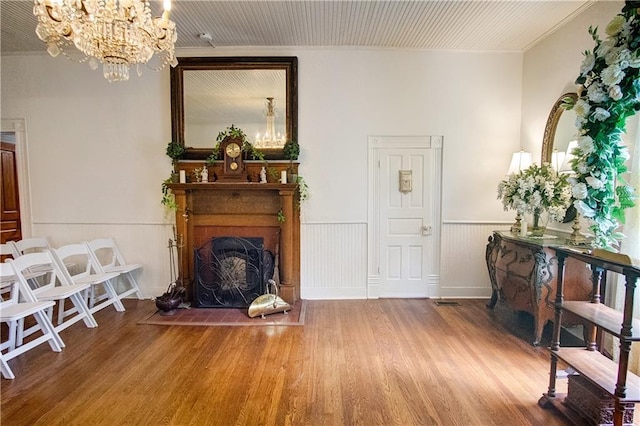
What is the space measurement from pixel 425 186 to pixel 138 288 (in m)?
3.89

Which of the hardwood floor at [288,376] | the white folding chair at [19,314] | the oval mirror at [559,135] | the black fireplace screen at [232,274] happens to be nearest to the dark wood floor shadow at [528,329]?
the hardwood floor at [288,376]

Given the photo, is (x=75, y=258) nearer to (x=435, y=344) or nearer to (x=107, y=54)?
(x=107, y=54)

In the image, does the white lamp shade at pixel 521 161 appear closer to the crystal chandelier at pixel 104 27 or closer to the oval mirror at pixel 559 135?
the oval mirror at pixel 559 135

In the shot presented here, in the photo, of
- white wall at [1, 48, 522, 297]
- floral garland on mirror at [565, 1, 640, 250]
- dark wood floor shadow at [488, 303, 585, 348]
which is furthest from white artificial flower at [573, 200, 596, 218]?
white wall at [1, 48, 522, 297]

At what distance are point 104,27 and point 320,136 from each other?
240 centimetres

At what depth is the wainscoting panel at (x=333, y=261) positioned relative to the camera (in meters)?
4.22

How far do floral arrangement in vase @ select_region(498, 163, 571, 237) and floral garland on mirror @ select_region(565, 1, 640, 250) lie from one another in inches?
33.6

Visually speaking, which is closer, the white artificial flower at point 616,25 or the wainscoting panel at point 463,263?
the white artificial flower at point 616,25

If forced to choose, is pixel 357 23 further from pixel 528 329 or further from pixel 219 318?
pixel 528 329

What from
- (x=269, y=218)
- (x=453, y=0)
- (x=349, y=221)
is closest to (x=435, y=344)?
(x=349, y=221)

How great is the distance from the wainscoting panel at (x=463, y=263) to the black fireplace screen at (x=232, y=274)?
2254 mm

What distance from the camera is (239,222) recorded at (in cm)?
409

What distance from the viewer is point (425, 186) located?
4.23m

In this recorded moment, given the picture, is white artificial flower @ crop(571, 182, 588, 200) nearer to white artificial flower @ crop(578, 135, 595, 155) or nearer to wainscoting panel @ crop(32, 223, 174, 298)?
white artificial flower @ crop(578, 135, 595, 155)
